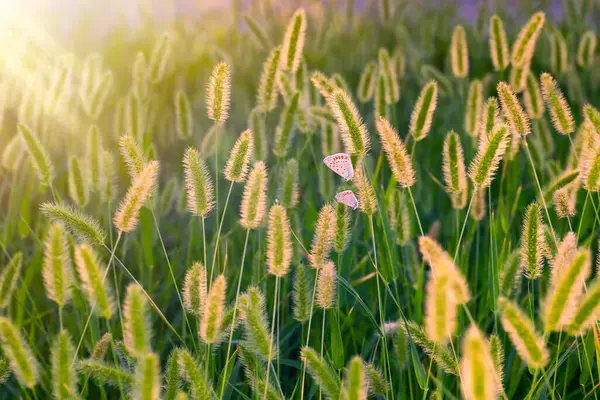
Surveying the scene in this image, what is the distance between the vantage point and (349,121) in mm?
1795

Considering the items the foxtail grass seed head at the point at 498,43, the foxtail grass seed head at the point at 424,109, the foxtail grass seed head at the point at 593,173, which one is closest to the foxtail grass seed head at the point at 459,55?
the foxtail grass seed head at the point at 498,43

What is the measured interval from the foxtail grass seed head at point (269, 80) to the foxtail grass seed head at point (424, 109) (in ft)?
1.62

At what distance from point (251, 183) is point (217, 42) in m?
4.71

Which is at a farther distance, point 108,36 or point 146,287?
point 108,36

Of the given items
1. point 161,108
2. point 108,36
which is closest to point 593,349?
point 161,108

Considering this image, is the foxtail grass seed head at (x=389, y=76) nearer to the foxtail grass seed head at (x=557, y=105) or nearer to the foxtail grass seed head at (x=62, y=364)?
the foxtail grass seed head at (x=557, y=105)

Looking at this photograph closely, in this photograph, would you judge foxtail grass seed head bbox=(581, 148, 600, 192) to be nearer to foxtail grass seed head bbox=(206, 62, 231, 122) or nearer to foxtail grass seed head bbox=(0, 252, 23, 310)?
foxtail grass seed head bbox=(206, 62, 231, 122)

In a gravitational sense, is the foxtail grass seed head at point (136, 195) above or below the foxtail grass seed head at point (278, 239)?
above

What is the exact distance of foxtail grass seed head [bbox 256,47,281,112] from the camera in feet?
7.80

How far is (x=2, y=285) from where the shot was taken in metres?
1.94

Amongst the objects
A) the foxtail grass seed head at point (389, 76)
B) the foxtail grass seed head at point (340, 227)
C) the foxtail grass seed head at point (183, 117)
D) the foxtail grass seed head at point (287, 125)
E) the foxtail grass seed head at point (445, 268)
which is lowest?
the foxtail grass seed head at point (445, 268)

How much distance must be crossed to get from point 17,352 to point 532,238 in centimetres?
109

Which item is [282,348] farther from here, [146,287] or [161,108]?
[161,108]

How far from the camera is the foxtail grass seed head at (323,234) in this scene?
1.65m
